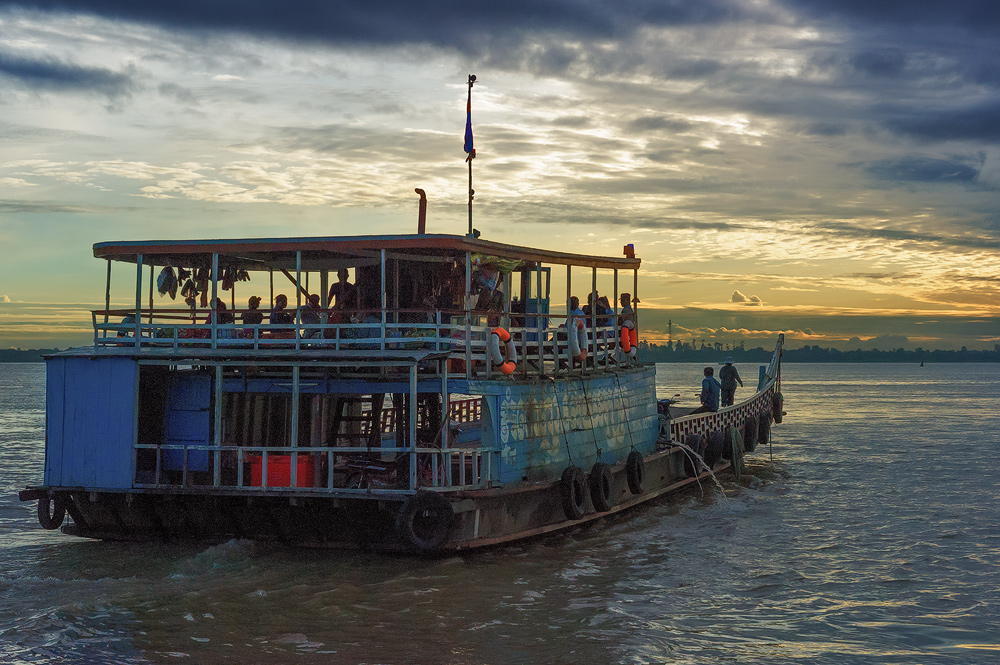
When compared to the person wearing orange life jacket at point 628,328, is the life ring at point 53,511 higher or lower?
lower

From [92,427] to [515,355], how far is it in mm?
7600

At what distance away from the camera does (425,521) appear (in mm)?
14883

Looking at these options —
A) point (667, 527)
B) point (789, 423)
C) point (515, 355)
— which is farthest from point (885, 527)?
point (789, 423)

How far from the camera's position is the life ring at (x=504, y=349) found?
54.2 feet

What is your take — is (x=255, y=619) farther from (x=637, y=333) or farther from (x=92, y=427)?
(x=637, y=333)

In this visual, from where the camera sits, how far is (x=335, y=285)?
19.8m

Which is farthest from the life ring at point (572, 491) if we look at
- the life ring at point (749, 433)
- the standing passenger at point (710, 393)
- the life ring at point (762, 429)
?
the life ring at point (762, 429)

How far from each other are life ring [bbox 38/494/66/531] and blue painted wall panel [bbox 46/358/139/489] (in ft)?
0.98

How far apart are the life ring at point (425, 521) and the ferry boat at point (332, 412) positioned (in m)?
0.02

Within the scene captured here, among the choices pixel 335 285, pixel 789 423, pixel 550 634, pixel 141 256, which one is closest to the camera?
pixel 550 634

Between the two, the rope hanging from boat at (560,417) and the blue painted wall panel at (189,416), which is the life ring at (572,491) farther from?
the blue painted wall panel at (189,416)

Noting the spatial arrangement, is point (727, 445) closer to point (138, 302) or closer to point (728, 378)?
point (728, 378)

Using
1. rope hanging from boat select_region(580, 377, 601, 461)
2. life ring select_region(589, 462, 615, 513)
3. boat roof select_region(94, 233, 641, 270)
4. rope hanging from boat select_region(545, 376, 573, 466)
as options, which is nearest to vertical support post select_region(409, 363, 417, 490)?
boat roof select_region(94, 233, 641, 270)

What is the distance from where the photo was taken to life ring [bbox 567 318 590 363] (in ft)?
62.1
